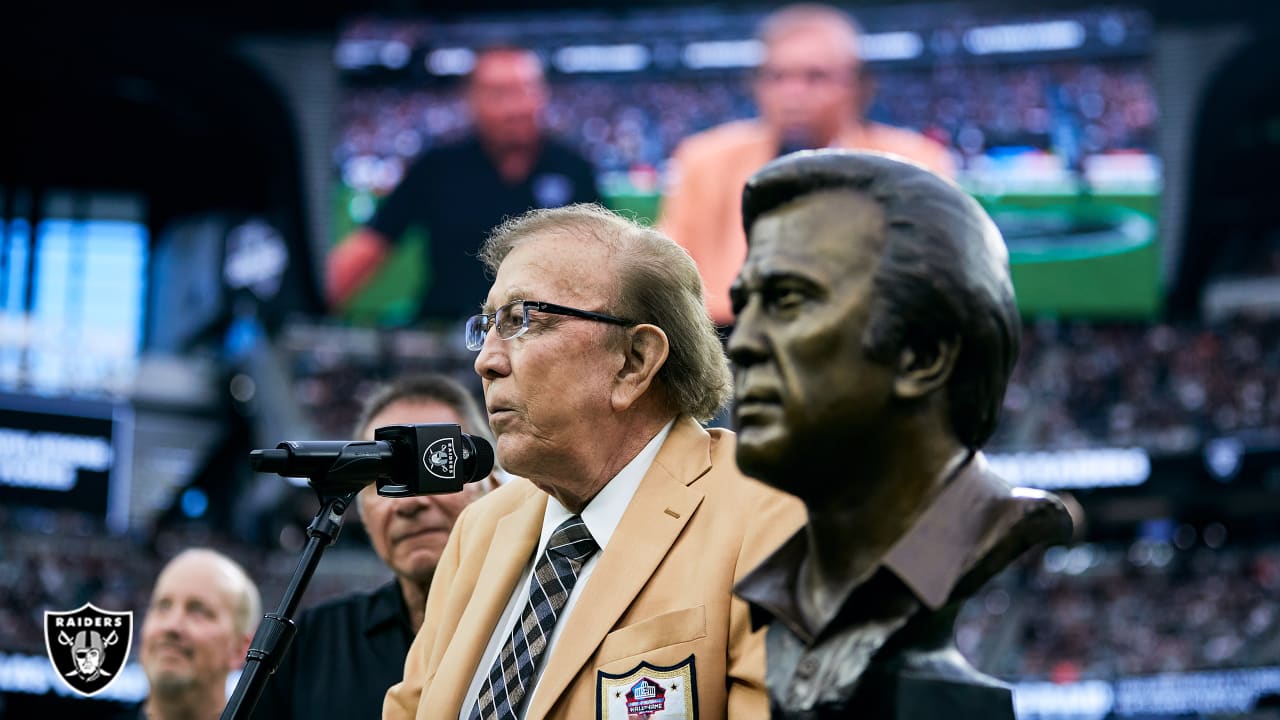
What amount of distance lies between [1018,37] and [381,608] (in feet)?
64.1

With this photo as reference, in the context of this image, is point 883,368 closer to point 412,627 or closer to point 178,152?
point 412,627

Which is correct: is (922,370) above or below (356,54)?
below

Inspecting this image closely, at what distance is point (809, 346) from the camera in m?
1.48

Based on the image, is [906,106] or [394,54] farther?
[394,54]

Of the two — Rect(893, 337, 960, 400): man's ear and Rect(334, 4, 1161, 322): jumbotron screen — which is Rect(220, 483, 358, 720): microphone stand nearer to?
Rect(893, 337, 960, 400): man's ear

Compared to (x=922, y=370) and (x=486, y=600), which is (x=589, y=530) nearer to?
(x=486, y=600)

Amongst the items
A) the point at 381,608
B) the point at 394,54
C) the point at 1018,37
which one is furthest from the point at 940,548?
the point at 394,54

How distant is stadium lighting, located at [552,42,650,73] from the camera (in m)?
21.3

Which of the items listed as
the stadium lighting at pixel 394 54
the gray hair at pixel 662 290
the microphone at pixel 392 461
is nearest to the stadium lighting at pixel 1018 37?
the stadium lighting at pixel 394 54

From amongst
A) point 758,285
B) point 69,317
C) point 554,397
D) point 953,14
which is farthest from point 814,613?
point 69,317

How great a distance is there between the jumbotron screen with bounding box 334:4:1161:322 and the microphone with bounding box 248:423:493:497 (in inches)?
673

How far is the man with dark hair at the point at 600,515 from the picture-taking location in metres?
2.03

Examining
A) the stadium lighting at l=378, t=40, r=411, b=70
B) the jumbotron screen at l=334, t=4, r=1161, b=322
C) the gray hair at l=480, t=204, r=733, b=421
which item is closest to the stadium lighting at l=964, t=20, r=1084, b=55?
the jumbotron screen at l=334, t=4, r=1161, b=322
